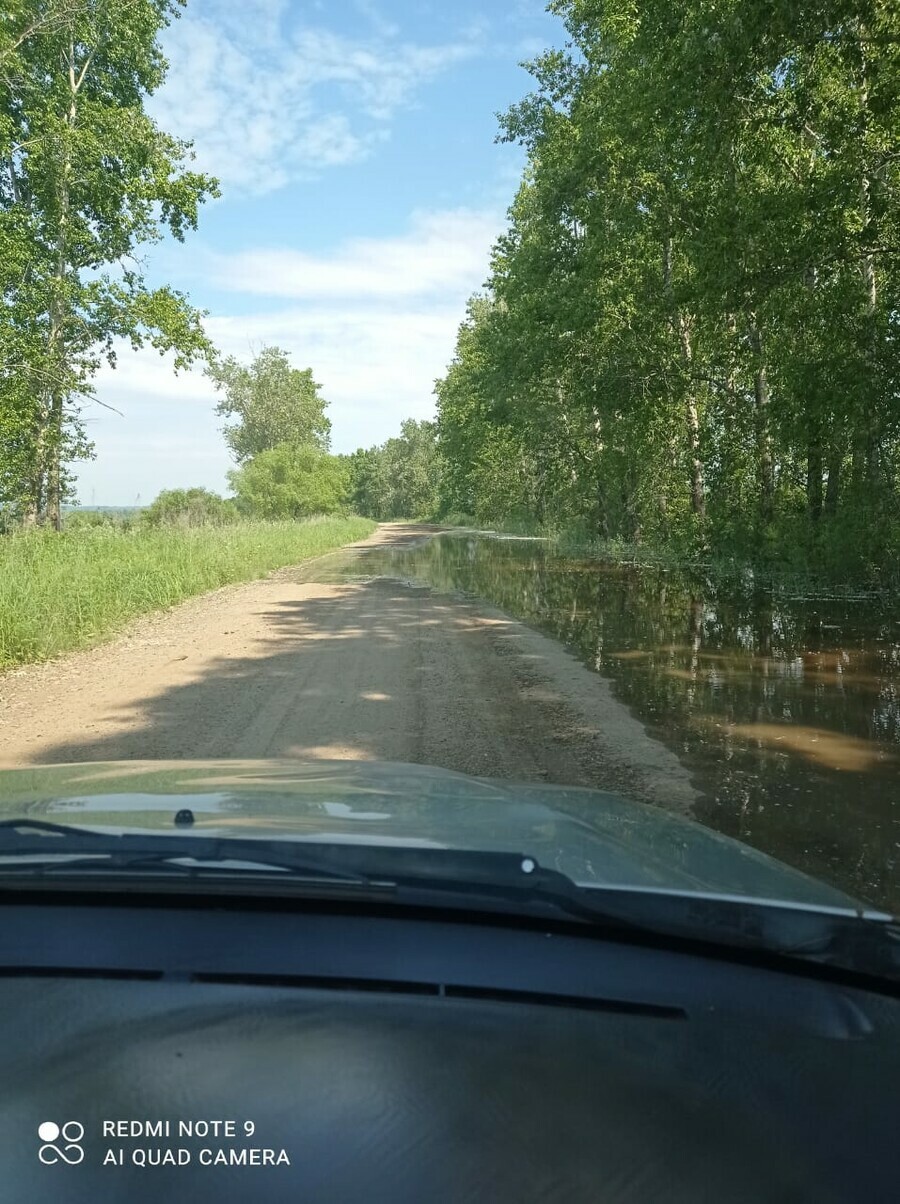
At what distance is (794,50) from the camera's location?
12109mm

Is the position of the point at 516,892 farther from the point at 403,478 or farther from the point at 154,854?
the point at 403,478

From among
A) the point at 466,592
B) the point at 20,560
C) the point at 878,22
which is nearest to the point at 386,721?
the point at 878,22

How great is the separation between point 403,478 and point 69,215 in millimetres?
110452

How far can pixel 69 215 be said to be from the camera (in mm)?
29797

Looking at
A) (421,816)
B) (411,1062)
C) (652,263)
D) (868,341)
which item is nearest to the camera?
(411,1062)

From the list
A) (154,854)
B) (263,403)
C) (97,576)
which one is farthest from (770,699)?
(263,403)

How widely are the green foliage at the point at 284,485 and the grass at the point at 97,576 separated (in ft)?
132

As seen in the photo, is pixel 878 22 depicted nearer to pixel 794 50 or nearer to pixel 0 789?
pixel 794 50

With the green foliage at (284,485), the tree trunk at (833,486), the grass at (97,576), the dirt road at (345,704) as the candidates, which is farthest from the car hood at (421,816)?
the green foliage at (284,485)

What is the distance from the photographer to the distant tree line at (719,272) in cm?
1327

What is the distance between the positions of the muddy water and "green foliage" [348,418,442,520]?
4226 inches

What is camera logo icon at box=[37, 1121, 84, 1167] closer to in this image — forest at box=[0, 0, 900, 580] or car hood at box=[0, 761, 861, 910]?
car hood at box=[0, 761, 861, 910]

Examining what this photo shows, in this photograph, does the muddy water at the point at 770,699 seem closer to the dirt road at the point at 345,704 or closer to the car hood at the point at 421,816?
the dirt road at the point at 345,704

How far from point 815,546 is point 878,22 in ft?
36.7
